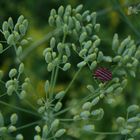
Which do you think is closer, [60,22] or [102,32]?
[60,22]

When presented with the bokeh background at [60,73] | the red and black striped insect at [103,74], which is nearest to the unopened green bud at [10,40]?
the red and black striped insect at [103,74]

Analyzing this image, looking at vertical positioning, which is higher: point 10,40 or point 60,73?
point 60,73

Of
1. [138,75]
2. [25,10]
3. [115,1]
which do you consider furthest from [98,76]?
[25,10]

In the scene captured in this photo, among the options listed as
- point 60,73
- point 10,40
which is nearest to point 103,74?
point 10,40

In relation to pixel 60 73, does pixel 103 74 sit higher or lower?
lower

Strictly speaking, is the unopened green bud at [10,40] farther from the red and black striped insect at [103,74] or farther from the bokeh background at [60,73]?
the bokeh background at [60,73]

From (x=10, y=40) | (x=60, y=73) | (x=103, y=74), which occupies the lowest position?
(x=103, y=74)

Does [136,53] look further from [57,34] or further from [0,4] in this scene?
[0,4]

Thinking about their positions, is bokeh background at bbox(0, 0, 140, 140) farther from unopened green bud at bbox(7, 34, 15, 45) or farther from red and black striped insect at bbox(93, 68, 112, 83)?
unopened green bud at bbox(7, 34, 15, 45)

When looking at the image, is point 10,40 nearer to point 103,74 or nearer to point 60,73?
point 103,74

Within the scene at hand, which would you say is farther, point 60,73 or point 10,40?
point 60,73
